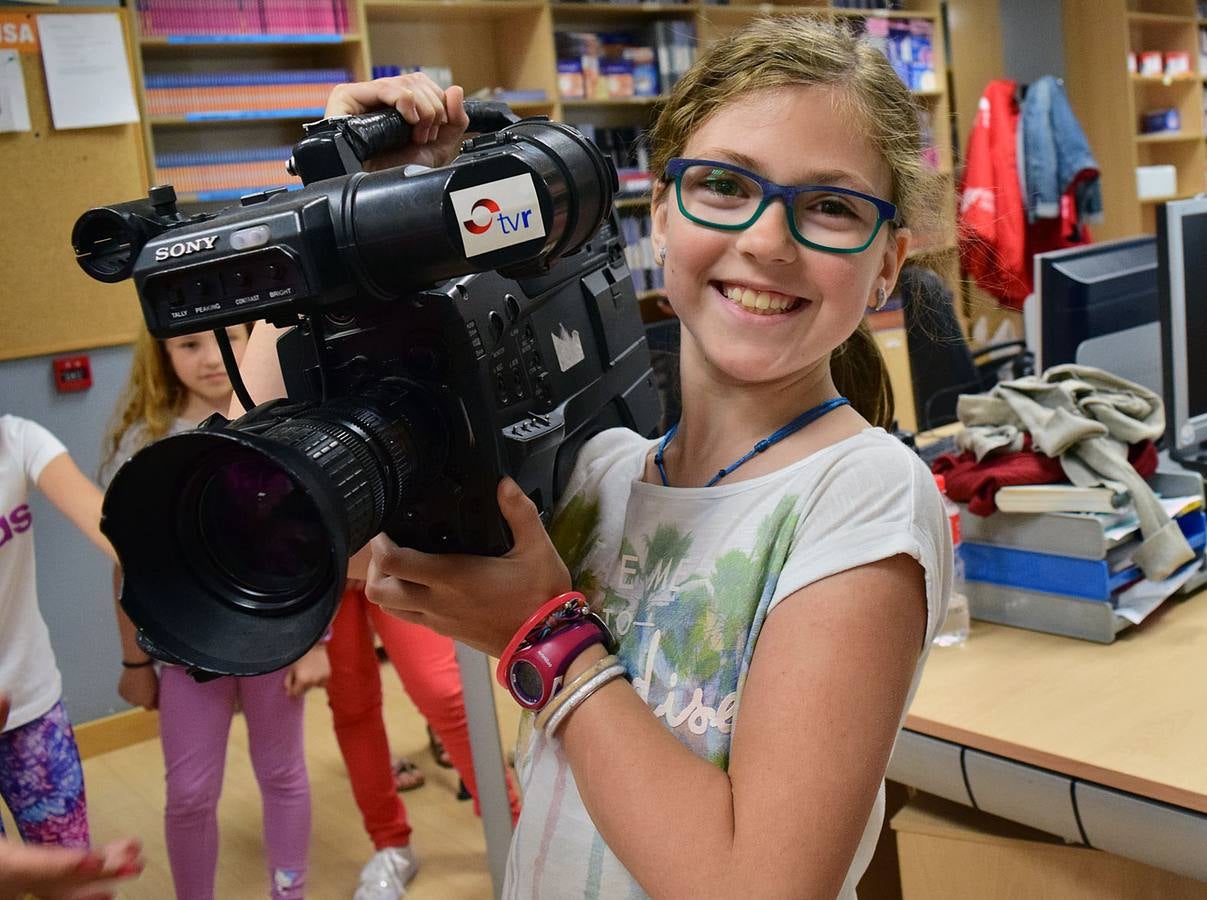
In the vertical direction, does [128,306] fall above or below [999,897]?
above

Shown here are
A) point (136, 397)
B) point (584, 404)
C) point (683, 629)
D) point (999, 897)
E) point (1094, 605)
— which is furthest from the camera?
point (136, 397)

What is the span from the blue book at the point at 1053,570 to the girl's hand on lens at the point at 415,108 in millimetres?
1065

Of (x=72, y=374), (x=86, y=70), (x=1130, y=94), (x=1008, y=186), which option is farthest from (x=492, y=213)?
(x=1130, y=94)

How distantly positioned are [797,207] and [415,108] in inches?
12.6

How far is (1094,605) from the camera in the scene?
5.14 feet

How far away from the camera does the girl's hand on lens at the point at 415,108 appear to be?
89cm

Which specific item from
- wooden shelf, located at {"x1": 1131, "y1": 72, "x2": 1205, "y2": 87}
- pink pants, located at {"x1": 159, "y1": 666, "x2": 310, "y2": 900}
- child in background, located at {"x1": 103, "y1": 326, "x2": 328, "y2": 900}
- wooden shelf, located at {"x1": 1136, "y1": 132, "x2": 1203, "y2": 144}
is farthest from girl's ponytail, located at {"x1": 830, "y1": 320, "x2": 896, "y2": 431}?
wooden shelf, located at {"x1": 1131, "y1": 72, "x2": 1205, "y2": 87}

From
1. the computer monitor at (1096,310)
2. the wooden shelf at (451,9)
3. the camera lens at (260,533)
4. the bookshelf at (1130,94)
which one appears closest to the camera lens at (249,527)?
the camera lens at (260,533)

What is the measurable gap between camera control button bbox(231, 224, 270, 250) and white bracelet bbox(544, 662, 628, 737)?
34 cm

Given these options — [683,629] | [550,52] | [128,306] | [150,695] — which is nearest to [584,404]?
[683,629]

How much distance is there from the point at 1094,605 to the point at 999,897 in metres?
0.41

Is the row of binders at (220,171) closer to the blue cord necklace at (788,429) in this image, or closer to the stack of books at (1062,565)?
the stack of books at (1062,565)

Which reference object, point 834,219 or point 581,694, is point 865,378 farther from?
point 581,694

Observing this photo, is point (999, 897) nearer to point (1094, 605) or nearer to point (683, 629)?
point (1094, 605)
